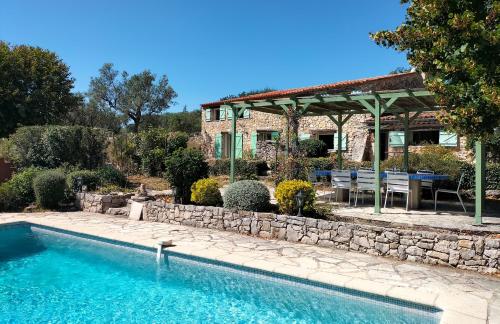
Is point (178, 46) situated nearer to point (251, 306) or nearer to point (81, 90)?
point (251, 306)

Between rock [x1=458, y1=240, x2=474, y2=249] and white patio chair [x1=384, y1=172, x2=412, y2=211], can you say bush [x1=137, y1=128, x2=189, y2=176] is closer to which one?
white patio chair [x1=384, y1=172, x2=412, y2=211]

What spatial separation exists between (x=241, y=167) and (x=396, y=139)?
7.77 meters

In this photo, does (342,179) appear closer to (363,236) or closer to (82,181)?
(363,236)

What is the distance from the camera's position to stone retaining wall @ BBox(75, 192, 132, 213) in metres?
9.77

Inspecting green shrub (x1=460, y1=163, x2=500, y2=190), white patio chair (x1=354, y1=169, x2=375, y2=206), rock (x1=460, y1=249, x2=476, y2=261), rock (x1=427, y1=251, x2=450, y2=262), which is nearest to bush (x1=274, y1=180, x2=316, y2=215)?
white patio chair (x1=354, y1=169, x2=375, y2=206)

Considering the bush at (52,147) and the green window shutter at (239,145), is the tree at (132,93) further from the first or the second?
the bush at (52,147)

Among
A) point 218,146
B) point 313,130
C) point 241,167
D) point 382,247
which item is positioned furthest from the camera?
point 218,146

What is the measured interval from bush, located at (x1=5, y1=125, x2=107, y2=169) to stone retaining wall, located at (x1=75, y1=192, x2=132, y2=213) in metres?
3.38

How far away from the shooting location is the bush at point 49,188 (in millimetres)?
9719

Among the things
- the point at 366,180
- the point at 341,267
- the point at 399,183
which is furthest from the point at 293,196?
the point at 399,183

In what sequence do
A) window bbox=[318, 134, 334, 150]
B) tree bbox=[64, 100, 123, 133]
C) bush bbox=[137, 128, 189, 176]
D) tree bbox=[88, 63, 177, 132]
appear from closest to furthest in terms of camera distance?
bush bbox=[137, 128, 189, 176] → window bbox=[318, 134, 334, 150] → tree bbox=[64, 100, 123, 133] → tree bbox=[88, 63, 177, 132]

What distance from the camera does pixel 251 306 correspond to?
4.47 m

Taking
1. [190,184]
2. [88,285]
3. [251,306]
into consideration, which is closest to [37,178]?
[190,184]

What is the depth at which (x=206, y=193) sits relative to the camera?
8352 mm
